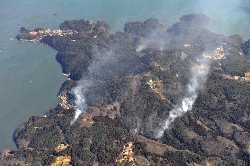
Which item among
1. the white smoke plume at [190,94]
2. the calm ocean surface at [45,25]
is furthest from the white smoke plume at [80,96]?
the white smoke plume at [190,94]

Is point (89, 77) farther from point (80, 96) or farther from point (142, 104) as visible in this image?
point (142, 104)

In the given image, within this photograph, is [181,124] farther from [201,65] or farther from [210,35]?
[210,35]

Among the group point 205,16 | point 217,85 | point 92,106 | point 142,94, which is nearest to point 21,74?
point 92,106

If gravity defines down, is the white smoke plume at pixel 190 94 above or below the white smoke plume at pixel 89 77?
below

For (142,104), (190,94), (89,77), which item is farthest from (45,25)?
(190,94)

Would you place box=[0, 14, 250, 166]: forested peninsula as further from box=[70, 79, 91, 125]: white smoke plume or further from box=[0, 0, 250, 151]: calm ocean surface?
box=[0, 0, 250, 151]: calm ocean surface

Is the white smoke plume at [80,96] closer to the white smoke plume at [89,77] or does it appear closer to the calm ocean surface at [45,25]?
the white smoke plume at [89,77]
